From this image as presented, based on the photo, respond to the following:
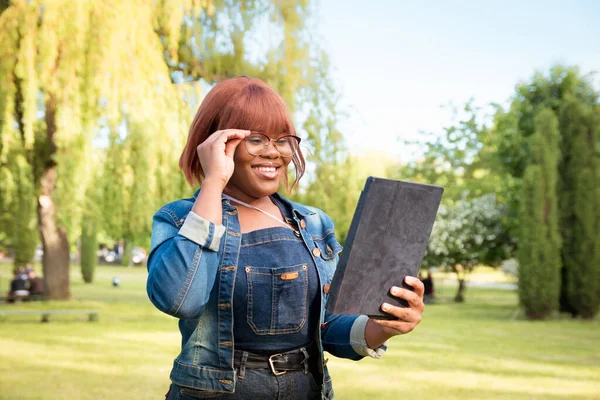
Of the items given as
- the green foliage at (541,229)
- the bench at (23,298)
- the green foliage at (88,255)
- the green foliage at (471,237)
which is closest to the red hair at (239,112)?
the green foliage at (541,229)

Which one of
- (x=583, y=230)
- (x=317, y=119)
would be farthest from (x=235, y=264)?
(x=583, y=230)

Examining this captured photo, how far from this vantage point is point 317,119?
15133 millimetres

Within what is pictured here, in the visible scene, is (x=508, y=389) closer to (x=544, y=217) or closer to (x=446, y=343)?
(x=446, y=343)

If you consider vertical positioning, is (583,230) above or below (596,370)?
above

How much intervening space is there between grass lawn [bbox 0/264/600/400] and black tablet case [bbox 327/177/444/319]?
560 centimetres

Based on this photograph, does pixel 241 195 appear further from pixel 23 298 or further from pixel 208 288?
pixel 23 298

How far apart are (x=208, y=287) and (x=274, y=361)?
0.29 metres

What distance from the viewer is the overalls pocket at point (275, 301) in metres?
1.91

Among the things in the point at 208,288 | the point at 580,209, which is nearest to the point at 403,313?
the point at 208,288

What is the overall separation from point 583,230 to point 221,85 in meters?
17.0

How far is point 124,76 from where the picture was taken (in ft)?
37.9

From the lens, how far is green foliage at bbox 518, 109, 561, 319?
57.4 feet

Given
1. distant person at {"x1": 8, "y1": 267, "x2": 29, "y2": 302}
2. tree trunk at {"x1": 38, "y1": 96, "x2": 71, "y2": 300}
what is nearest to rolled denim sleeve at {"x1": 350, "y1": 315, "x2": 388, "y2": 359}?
tree trunk at {"x1": 38, "y1": 96, "x2": 71, "y2": 300}

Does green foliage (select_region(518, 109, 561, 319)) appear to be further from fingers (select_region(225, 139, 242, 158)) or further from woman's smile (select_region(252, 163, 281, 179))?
fingers (select_region(225, 139, 242, 158))
